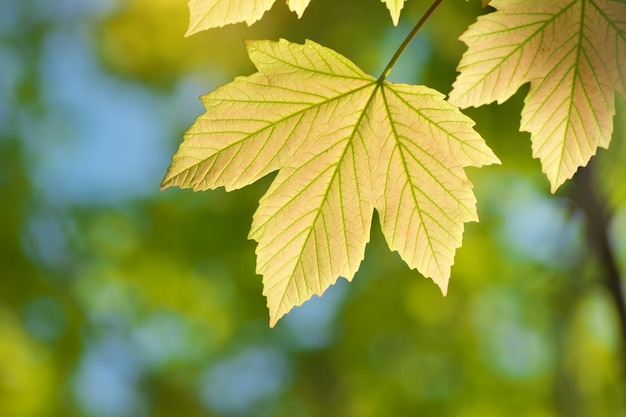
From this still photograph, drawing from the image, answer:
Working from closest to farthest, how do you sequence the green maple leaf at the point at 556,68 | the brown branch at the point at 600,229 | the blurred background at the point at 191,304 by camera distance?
1. the green maple leaf at the point at 556,68
2. the brown branch at the point at 600,229
3. the blurred background at the point at 191,304

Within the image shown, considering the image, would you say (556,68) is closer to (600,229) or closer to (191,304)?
(600,229)

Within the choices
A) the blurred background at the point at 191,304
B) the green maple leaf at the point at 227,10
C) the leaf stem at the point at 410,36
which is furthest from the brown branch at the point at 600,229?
the blurred background at the point at 191,304

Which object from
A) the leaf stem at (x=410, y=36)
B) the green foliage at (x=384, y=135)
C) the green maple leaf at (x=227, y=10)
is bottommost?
the green foliage at (x=384, y=135)

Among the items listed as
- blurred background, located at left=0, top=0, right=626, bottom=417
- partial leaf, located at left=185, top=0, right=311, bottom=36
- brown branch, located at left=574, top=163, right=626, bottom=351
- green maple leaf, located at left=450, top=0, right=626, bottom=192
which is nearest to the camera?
partial leaf, located at left=185, top=0, right=311, bottom=36

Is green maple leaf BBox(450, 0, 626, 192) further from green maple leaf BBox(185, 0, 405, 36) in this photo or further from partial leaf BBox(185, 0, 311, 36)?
partial leaf BBox(185, 0, 311, 36)

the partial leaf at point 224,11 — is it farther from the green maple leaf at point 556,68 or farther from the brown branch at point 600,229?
the brown branch at point 600,229

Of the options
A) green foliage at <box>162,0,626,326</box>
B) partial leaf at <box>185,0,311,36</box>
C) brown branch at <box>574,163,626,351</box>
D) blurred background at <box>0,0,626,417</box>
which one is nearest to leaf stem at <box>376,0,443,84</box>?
green foliage at <box>162,0,626,326</box>

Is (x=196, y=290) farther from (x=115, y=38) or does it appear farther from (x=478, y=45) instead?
(x=478, y=45)
